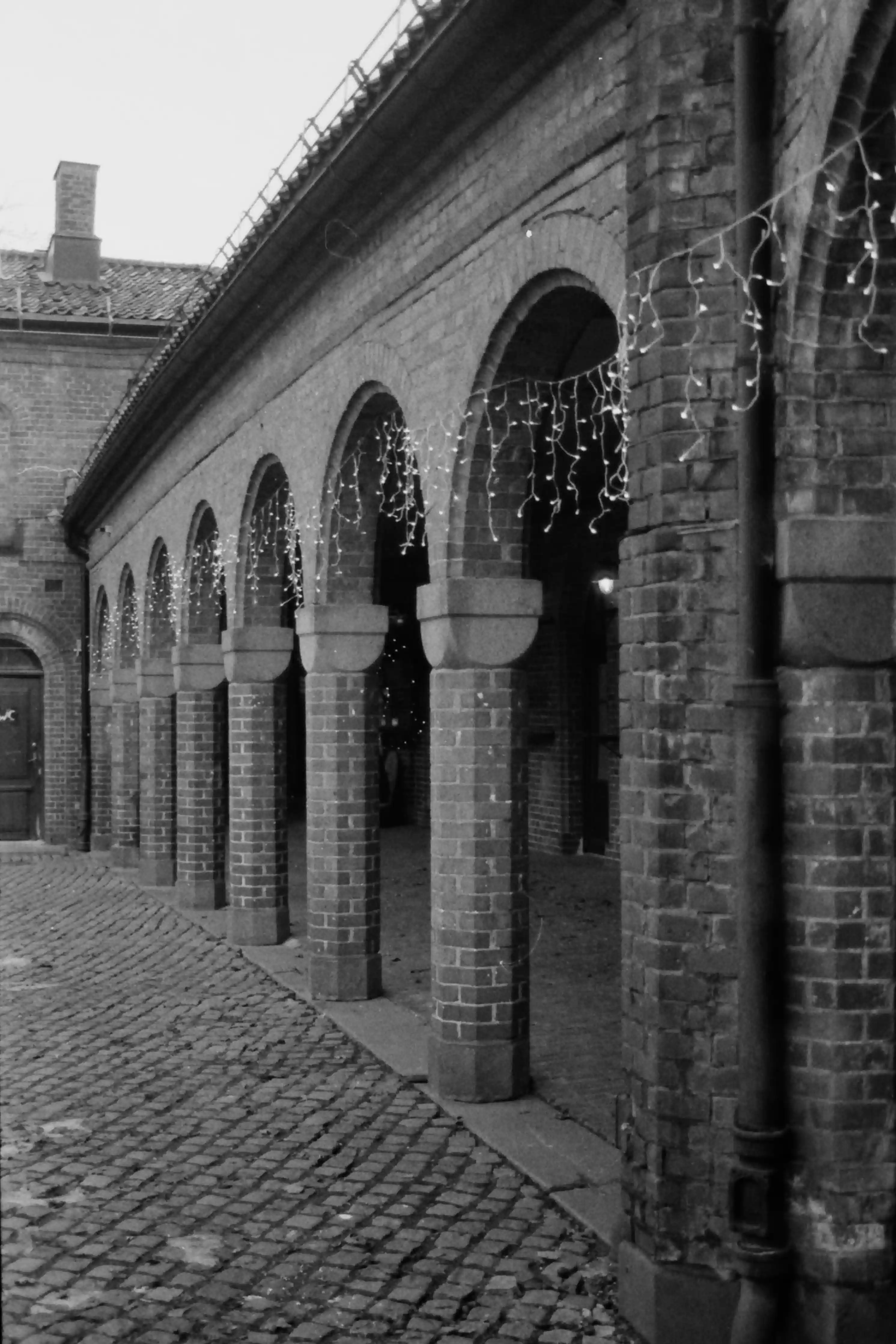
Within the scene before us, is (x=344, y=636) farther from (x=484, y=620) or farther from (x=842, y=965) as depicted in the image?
(x=842, y=965)

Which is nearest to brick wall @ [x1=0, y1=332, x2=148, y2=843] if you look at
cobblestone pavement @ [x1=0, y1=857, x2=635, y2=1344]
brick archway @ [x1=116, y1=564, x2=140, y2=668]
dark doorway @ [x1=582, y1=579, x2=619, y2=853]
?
brick archway @ [x1=116, y1=564, x2=140, y2=668]

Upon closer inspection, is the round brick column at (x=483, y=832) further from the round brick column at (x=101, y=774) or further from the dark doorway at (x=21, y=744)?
the dark doorway at (x=21, y=744)

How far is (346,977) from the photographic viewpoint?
9.66 meters

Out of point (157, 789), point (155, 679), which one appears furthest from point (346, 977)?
point (155, 679)

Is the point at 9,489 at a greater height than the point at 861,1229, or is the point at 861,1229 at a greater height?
the point at 9,489

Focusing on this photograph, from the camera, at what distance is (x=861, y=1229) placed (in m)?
4.44

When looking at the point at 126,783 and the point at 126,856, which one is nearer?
the point at 126,783

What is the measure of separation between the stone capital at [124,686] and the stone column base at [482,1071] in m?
11.8

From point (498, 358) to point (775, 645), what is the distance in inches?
113

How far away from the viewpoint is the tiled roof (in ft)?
70.6

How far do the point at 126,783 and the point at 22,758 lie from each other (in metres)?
3.90

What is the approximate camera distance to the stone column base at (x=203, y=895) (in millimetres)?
14227

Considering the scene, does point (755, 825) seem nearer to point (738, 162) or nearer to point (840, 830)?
point (840, 830)

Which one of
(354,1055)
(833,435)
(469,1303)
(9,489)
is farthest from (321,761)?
(9,489)
